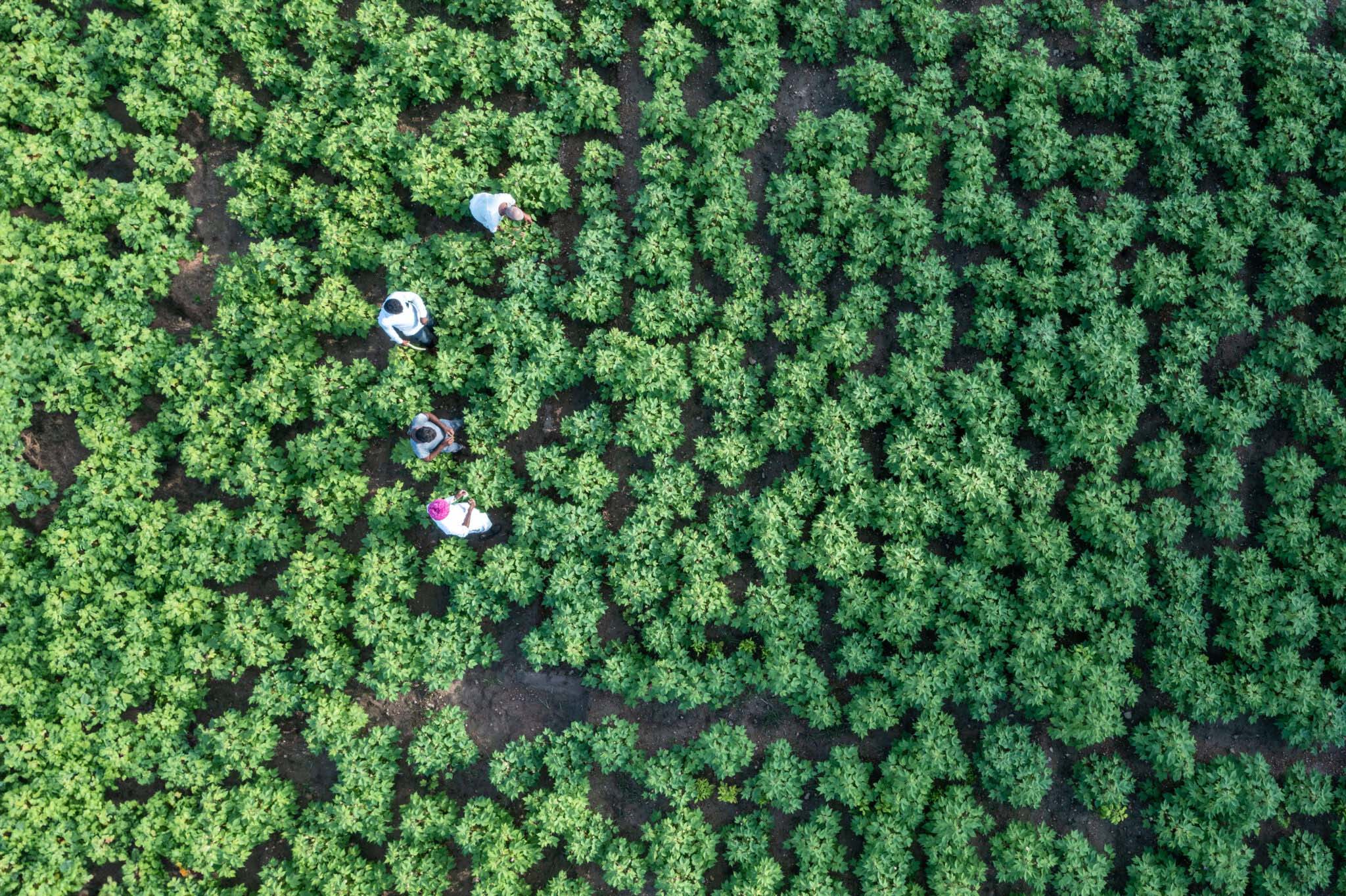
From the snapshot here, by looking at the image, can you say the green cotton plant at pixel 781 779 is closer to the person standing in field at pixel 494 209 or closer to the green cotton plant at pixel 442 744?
the green cotton plant at pixel 442 744

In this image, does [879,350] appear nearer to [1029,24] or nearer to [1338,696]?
[1029,24]

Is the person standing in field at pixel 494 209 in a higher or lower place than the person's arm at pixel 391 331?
higher

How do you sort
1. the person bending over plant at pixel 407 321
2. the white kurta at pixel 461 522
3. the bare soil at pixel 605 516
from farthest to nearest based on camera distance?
the bare soil at pixel 605 516
the white kurta at pixel 461 522
the person bending over plant at pixel 407 321

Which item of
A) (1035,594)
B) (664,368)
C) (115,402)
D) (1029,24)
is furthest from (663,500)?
(1029,24)

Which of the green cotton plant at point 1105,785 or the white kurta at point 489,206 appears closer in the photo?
the green cotton plant at point 1105,785

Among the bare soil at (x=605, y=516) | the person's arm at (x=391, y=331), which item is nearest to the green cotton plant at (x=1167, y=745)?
the bare soil at (x=605, y=516)

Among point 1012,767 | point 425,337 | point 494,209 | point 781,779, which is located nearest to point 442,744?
point 781,779

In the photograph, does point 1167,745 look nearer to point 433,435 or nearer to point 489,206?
point 433,435
